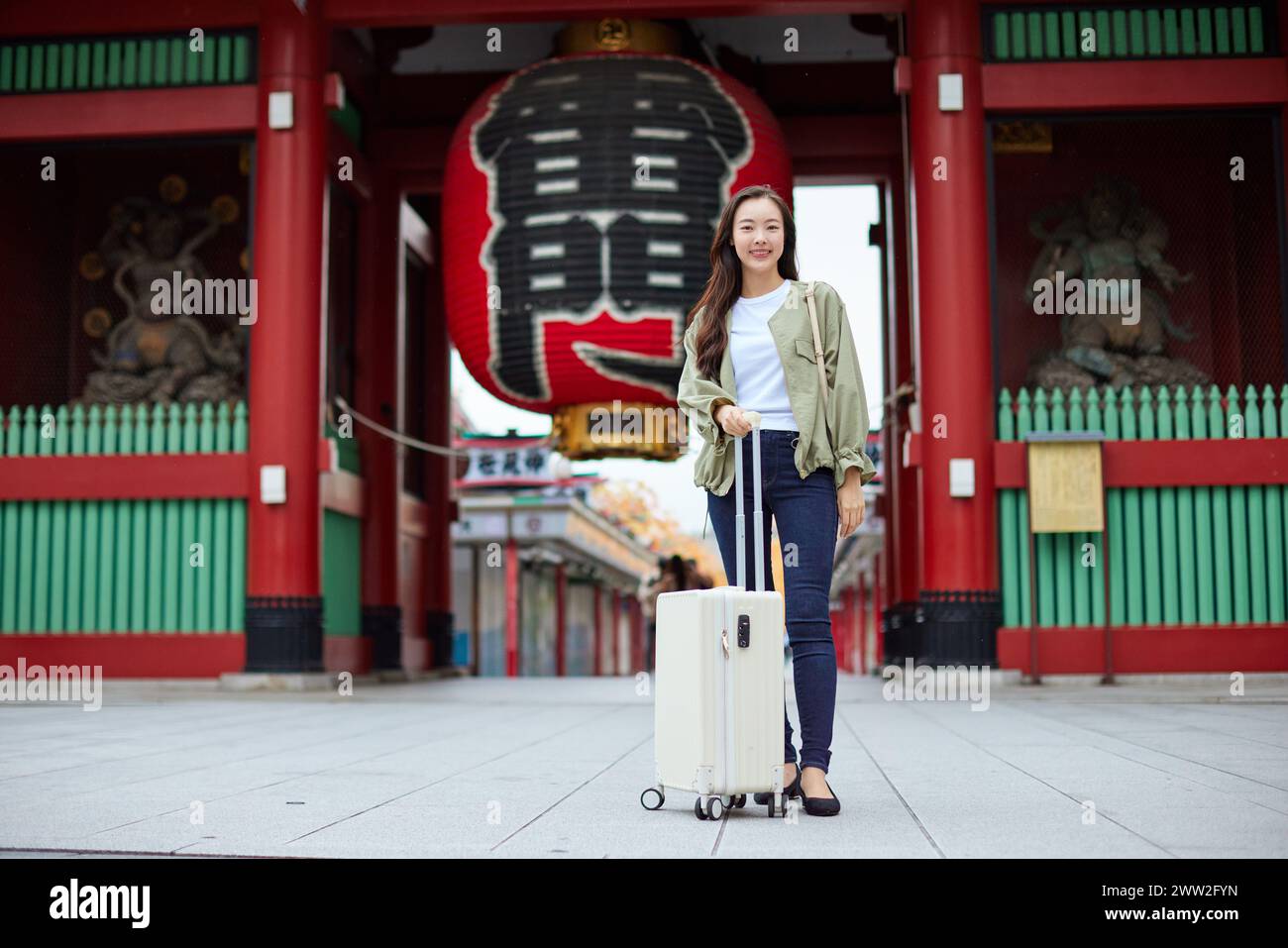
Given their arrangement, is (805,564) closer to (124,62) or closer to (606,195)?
(606,195)

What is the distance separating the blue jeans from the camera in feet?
11.6

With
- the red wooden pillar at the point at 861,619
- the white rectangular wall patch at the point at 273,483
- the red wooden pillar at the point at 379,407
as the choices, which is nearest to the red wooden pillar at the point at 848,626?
the red wooden pillar at the point at 861,619

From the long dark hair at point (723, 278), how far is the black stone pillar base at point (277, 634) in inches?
297

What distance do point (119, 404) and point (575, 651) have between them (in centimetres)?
2262

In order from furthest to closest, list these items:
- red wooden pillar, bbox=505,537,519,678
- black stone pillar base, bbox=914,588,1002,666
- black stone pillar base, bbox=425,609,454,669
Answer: red wooden pillar, bbox=505,537,519,678 → black stone pillar base, bbox=425,609,454,669 → black stone pillar base, bbox=914,588,1002,666

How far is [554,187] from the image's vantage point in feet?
33.8

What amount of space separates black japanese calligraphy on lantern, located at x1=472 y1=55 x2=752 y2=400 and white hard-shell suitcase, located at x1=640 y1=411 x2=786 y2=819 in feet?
22.4

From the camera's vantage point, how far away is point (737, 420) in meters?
3.41

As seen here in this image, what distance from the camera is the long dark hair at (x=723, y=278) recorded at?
3701 millimetres

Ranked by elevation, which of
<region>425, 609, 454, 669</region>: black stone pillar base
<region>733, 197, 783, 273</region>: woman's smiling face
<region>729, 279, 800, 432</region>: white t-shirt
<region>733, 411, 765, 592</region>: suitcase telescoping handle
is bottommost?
<region>425, 609, 454, 669</region>: black stone pillar base

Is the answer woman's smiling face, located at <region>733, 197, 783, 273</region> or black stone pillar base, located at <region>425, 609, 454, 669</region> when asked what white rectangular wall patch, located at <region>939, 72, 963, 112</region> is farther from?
black stone pillar base, located at <region>425, 609, 454, 669</region>

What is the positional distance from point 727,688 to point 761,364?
0.87 m

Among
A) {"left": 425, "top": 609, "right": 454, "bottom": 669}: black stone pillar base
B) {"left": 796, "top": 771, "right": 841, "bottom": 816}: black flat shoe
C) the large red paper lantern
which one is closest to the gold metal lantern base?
the large red paper lantern
